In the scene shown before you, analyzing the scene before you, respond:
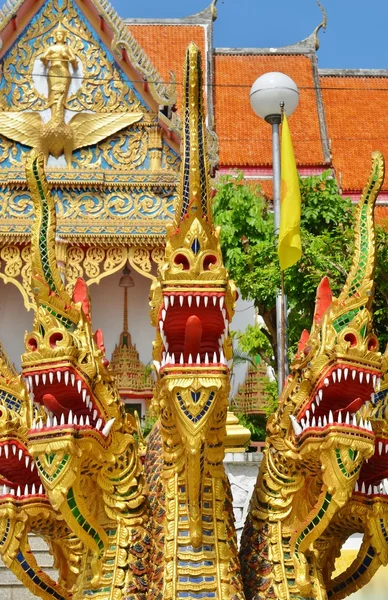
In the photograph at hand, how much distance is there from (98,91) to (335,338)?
10.8 meters

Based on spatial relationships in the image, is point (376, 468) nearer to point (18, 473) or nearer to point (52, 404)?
point (52, 404)

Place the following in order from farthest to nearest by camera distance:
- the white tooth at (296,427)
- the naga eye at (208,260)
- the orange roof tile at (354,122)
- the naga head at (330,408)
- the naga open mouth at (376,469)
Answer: the orange roof tile at (354,122) < the naga open mouth at (376,469) < the white tooth at (296,427) < the naga head at (330,408) < the naga eye at (208,260)

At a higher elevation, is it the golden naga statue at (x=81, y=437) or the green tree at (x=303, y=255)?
the green tree at (x=303, y=255)

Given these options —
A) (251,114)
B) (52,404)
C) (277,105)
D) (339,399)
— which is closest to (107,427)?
(52,404)

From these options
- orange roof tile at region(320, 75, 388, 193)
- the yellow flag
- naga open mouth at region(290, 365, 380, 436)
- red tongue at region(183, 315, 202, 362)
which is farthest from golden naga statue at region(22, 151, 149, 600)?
orange roof tile at region(320, 75, 388, 193)

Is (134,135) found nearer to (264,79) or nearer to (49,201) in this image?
(264,79)

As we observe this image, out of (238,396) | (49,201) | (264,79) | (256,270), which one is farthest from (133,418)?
(238,396)

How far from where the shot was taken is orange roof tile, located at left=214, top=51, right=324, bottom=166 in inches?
812

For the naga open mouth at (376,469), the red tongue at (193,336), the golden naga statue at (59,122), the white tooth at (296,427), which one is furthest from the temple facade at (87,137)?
the red tongue at (193,336)

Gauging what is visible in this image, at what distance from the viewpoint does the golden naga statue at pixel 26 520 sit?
6.60 meters

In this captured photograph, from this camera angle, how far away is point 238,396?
15695 millimetres

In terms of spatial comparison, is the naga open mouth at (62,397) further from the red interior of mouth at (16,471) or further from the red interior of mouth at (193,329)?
the red interior of mouth at (16,471)

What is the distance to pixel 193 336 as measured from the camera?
561cm

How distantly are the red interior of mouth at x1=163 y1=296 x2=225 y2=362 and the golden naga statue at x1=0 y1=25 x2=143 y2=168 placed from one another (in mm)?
10364
